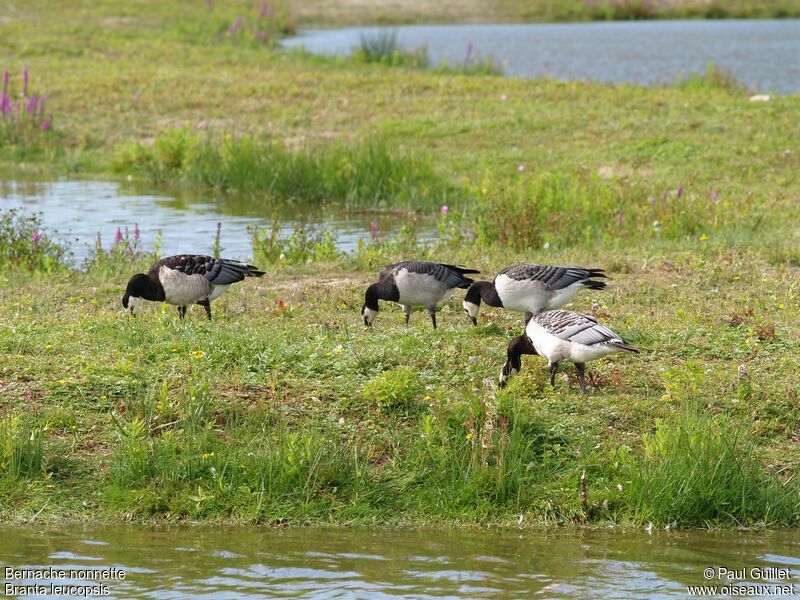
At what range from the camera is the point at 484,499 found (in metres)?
8.30

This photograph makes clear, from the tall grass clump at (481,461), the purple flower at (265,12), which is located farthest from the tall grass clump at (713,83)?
the tall grass clump at (481,461)

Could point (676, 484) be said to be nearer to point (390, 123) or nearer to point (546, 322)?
point (546, 322)

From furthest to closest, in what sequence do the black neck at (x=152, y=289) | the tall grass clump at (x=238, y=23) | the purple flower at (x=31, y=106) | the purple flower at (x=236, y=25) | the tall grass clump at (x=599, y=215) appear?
the purple flower at (x=236, y=25), the tall grass clump at (x=238, y=23), the purple flower at (x=31, y=106), the tall grass clump at (x=599, y=215), the black neck at (x=152, y=289)

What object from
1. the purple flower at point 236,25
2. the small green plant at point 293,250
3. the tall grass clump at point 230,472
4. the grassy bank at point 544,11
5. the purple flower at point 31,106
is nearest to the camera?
the tall grass clump at point 230,472

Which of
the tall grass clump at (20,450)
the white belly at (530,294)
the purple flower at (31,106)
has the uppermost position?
the purple flower at (31,106)

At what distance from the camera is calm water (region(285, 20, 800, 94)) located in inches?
1276

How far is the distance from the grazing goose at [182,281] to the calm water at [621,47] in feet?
60.7

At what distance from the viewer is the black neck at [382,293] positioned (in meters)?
→ 11.4

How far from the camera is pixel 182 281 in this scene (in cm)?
1149

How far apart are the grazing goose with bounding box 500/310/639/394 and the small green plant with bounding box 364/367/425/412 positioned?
80 cm

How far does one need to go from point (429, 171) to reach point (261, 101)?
316 inches

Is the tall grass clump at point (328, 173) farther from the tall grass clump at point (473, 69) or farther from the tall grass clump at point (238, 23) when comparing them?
the tall grass clump at point (238, 23)

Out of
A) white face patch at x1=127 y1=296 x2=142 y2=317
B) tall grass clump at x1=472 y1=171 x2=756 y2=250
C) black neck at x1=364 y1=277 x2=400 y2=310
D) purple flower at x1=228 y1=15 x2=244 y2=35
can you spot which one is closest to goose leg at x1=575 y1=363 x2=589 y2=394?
black neck at x1=364 y1=277 x2=400 y2=310

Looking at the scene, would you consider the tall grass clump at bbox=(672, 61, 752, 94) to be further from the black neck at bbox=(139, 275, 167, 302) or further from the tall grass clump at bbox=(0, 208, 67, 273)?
the black neck at bbox=(139, 275, 167, 302)
